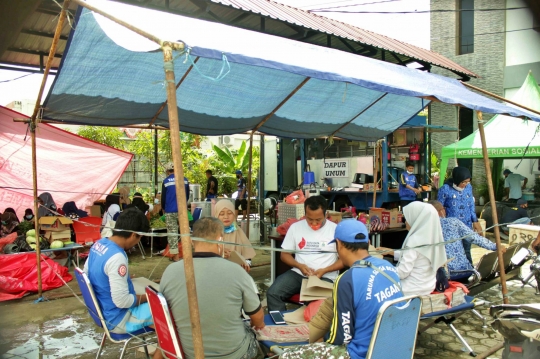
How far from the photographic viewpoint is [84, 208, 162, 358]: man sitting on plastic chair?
2.95 meters

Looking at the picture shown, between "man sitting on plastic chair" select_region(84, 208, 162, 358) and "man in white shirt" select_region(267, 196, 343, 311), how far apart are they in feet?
4.52

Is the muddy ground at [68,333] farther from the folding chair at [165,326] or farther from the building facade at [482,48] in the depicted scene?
the building facade at [482,48]

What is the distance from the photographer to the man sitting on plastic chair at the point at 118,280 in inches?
116

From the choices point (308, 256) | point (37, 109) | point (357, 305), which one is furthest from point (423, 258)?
point (37, 109)

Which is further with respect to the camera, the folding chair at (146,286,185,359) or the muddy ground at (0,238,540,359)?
the muddy ground at (0,238,540,359)

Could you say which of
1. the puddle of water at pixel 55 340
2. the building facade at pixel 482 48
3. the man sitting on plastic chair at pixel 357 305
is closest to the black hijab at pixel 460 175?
the man sitting on plastic chair at pixel 357 305

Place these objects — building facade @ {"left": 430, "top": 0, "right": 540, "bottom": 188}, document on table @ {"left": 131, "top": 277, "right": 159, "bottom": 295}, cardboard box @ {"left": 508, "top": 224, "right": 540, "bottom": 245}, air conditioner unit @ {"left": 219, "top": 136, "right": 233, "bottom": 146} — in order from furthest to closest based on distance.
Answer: air conditioner unit @ {"left": 219, "top": 136, "right": 233, "bottom": 146} < building facade @ {"left": 430, "top": 0, "right": 540, "bottom": 188} < cardboard box @ {"left": 508, "top": 224, "right": 540, "bottom": 245} < document on table @ {"left": 131, "top": 277, "right": 159, "bottom": 295}

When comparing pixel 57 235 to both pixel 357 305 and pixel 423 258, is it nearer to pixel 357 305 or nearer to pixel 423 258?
pixel 423 258

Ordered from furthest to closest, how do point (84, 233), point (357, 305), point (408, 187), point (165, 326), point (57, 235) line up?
1. point (408, 187)
2. point (84, 233)
3. point (57, 235)
4. point (165, 326)
5. point (357, 305)

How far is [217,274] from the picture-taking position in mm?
2385

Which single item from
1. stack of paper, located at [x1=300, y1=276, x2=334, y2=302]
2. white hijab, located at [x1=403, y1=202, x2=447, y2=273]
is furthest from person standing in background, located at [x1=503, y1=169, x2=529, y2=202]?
stack of paper, located at [x1=300, y1=276, x2=334, y2=302]

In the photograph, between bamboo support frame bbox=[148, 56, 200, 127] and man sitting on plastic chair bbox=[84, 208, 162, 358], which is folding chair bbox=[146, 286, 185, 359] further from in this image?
bamboo support frame bbox=[148, 56, 200, 127]

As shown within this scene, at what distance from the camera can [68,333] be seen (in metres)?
4.54

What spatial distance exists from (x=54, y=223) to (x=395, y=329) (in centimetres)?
608
